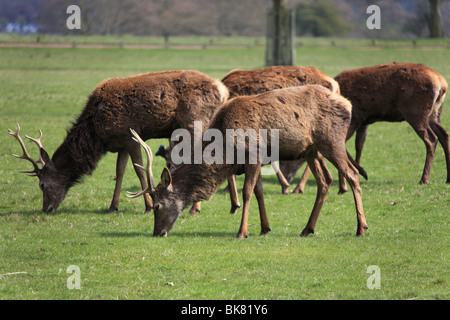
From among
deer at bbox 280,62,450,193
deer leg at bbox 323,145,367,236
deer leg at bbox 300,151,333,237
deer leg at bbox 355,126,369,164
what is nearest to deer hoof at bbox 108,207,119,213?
deer leg at bbox 300,151,333,237

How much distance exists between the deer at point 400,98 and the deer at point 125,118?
9.83 feet

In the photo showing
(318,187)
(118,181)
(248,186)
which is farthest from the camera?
(118,181)

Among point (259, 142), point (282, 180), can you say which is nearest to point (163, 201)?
point (259, 142)

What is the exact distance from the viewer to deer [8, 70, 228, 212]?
35.6 feet

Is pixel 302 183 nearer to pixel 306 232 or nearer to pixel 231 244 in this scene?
pixel 306 232

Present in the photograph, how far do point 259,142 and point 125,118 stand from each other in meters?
2.74

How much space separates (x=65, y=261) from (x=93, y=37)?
56.1 metres

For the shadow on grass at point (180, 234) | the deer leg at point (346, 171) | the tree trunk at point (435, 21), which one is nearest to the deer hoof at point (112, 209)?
the shadow on grass at point (180, 234)

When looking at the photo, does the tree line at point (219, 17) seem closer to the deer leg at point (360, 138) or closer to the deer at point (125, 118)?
the deer leg at point (360, 138)

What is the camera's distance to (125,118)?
35.6ft

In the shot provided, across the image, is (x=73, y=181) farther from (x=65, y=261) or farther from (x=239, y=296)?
(x=239, y=296)

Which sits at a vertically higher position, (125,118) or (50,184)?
(125,118)

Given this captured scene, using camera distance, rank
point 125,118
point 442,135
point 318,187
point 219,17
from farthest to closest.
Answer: point 219,17, point 442,135, point 125,118, point 318,187

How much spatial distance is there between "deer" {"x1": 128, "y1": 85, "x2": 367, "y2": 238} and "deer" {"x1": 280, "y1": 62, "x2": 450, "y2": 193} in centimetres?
328
